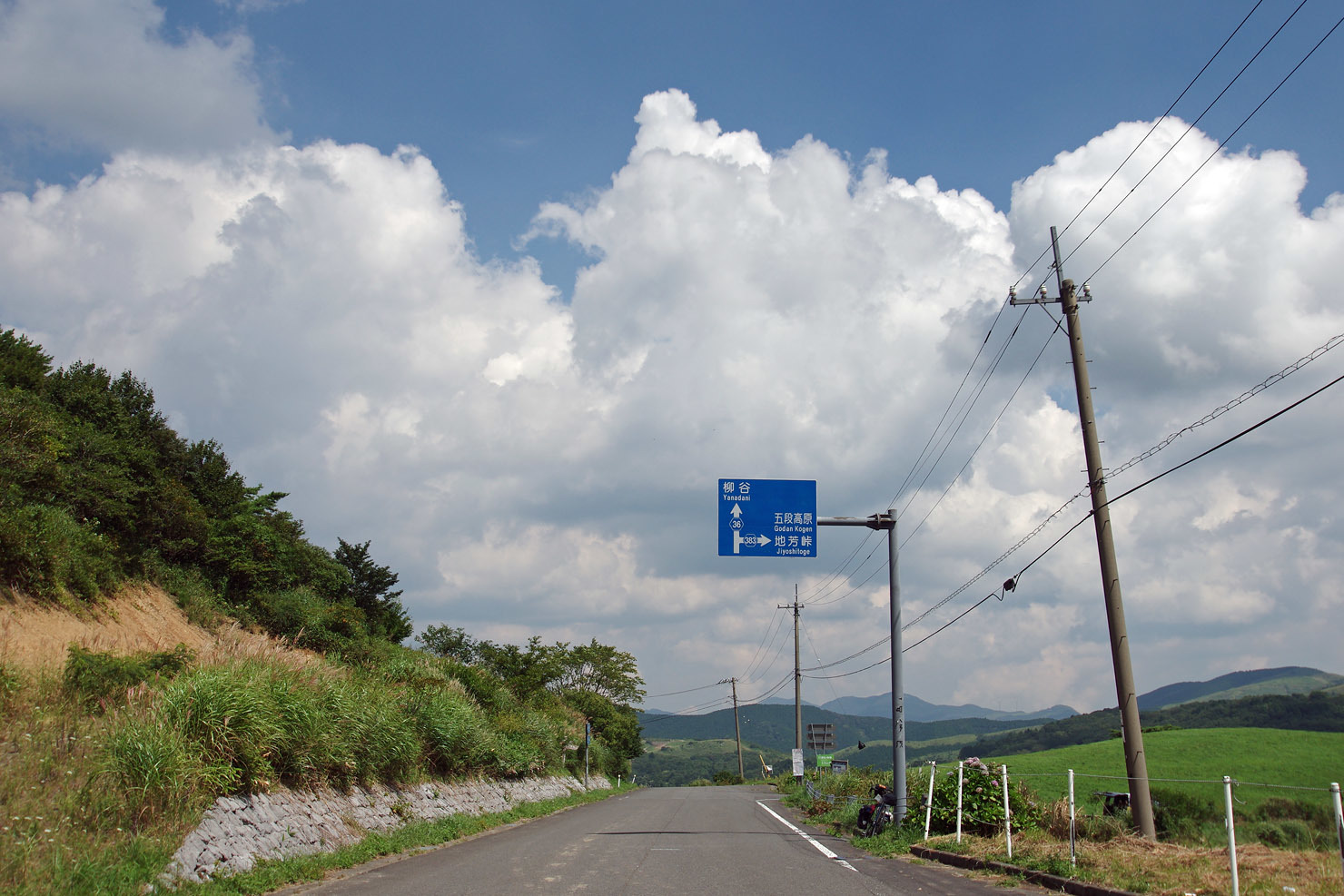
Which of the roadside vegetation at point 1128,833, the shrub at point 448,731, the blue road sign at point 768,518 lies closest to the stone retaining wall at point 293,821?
the shrub at point 448,731

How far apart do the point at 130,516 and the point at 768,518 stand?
17.1 metres

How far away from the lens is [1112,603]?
14.7 metres

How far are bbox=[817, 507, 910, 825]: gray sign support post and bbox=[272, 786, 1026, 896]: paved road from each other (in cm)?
194

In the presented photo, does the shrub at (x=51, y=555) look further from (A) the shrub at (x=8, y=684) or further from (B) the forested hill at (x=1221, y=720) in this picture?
(B) the forested hill at (x=1221, y=720)

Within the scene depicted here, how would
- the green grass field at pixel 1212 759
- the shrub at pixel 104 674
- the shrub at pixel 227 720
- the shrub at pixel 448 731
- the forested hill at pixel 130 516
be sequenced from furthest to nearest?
the green grass field at pixel 1212 759
the shrub at pixel 448 731
the forested hill at pixel 130 516
the shrub at pixel 104 674
the shrub at pixel 227 720

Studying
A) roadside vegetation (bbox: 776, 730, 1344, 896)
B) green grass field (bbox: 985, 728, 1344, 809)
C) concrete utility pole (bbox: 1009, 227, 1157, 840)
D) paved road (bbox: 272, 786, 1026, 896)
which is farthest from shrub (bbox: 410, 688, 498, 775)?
green grass field (bbox: 985, 728, 1344, 809)

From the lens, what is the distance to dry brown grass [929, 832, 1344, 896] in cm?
830

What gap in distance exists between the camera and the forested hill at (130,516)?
56.9ft

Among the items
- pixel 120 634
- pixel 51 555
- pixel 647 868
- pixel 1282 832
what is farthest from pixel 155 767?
pixel 1282 832

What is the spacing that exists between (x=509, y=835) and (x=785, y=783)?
39103 mm

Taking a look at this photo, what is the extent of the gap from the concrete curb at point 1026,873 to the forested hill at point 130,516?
17.6 m

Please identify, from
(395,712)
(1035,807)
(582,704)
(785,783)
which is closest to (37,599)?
(395,712)

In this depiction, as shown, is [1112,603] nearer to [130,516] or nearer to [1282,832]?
→ [1282,832]

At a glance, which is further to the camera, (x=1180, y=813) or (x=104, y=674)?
(x=1180, y=813)
